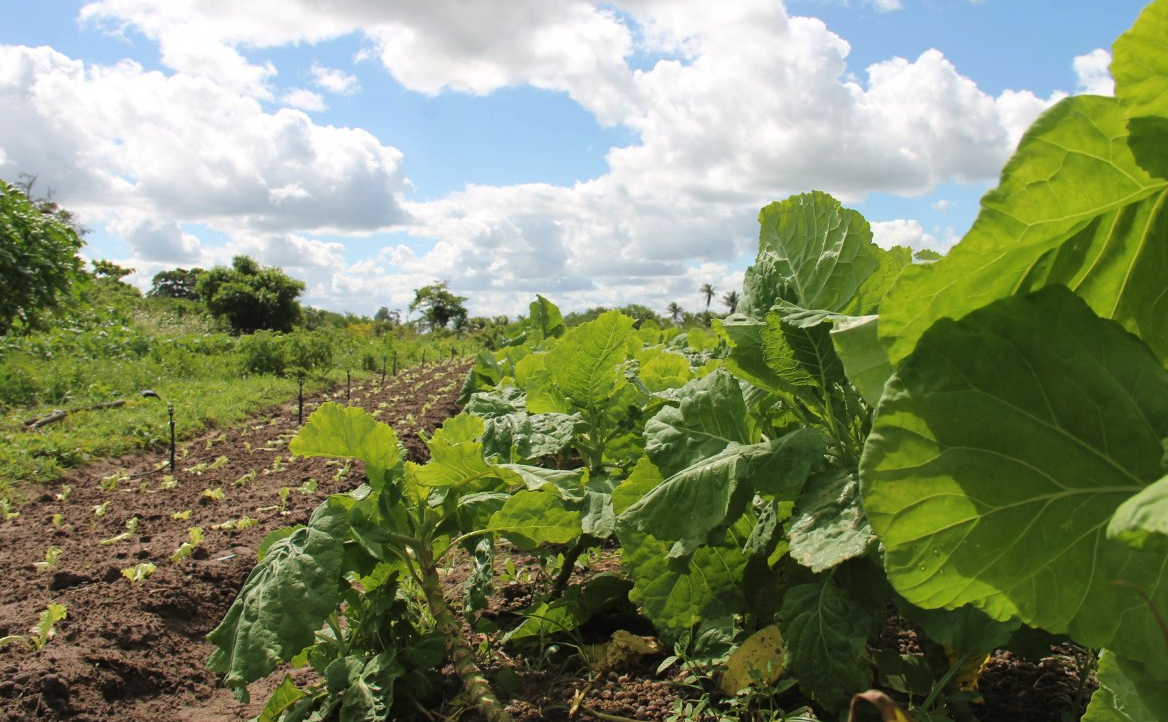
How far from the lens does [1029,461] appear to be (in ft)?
2.82

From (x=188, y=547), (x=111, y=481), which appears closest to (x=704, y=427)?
(x=188, y=547)

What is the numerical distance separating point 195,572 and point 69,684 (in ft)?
3.51

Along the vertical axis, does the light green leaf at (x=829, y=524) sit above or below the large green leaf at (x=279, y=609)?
above

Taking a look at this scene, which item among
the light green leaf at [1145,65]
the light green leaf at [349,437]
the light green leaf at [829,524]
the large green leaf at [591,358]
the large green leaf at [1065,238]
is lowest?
the light green leaf at [829,524]

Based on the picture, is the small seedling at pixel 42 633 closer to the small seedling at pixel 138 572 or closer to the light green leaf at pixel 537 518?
the small seedling at pixel 138 572

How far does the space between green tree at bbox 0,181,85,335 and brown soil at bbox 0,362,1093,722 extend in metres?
9.61

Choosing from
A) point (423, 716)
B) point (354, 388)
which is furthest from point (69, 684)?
point (354, 388)

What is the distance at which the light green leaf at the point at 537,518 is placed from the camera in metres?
2.44

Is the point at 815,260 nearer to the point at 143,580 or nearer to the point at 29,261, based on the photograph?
the point at 143,580

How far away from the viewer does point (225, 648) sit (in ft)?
7.06

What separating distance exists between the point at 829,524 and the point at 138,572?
3.44 meters

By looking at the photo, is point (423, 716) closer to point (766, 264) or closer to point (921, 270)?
point (766, 264)

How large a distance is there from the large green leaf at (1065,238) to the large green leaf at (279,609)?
5.74ft

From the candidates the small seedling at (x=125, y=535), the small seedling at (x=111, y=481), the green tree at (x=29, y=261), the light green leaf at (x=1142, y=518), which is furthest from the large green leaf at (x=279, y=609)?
the green tree at (x=29, y=261)
